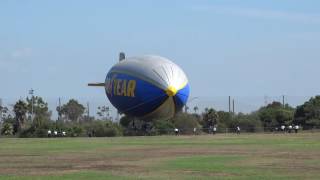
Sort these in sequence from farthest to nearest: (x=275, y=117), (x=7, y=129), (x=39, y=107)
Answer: (x=39, y=107) < (x=275, y=117) < (x=7, y=129)

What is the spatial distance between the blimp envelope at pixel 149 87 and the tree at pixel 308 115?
30.9 m

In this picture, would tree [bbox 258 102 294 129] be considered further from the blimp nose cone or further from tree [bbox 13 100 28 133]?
tree [bbox 13 100 28 133]

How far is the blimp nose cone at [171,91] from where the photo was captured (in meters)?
81.0

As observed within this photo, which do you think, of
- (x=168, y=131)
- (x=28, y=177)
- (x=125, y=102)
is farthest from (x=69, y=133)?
(x=28, y=177)

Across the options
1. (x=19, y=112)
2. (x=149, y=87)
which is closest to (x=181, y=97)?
(x=149, y=87)

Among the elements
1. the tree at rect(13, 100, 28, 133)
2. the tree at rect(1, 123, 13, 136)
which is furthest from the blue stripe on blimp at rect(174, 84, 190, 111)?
the tree at rect(13, 100, 28, 133)

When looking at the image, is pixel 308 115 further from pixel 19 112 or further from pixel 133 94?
pixel 19 112

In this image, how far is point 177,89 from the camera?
82.3m

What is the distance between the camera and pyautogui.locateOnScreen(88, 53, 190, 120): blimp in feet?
266

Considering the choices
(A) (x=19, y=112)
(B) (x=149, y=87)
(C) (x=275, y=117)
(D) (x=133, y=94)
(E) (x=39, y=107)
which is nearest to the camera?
(B) (x=149, y=87)

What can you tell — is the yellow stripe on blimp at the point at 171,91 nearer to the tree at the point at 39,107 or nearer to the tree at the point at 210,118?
the tree at the point at 210,118

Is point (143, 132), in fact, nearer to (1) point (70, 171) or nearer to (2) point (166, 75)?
(2) point (166, 75)

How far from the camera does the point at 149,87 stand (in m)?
81.1

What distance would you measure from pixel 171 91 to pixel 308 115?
4004 cm
